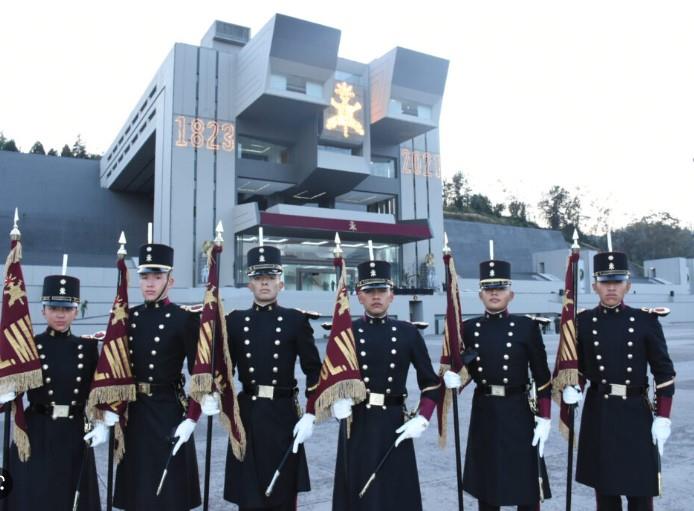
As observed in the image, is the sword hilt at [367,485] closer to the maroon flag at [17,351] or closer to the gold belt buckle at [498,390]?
the gold belt buckle at [498,390]

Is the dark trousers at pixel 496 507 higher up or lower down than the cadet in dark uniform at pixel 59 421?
lower down

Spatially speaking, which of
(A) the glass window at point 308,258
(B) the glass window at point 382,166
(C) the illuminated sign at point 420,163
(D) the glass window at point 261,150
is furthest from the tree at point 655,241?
(D) the glass window at point 261,150

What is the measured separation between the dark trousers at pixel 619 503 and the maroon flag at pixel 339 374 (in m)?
2.08

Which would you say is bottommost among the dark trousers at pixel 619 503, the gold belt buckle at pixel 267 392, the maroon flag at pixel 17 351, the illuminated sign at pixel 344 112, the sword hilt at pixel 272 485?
the dark trousers at pixel 619 503

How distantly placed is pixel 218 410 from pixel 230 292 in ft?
78.2

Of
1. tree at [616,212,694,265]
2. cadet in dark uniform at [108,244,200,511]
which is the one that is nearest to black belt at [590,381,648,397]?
cadet in dark uniform at [108,244,200,511]

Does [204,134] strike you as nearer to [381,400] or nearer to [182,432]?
[182,432]

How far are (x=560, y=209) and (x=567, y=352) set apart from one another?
83.7 meters

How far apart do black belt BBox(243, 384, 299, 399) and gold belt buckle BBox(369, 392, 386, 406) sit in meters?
0.62

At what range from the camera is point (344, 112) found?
112ft

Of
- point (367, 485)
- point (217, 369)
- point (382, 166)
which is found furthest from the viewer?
point (382, 166)

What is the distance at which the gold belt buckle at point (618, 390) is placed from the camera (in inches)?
169

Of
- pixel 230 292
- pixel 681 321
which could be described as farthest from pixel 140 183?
pixel 681 321

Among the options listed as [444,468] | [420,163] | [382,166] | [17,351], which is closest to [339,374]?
[17,351]
